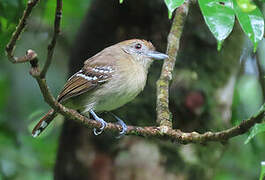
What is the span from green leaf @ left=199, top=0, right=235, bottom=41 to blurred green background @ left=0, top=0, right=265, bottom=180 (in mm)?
2138

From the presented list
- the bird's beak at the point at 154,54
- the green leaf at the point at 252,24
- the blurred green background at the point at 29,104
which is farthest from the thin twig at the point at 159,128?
the blurred green background at the point at 29,104

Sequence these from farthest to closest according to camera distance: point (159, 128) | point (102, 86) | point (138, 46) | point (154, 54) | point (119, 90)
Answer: point (138, 46) < point (154, 54) < point (102, 86) < point (119, 90) < point (159, 128)

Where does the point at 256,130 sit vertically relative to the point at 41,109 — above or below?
above

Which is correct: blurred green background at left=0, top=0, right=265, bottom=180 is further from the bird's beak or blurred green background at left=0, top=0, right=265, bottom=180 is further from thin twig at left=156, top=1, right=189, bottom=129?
thin twig at left=156, top=1, right=189, bottom=129

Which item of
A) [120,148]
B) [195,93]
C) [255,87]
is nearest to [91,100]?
[120,148]

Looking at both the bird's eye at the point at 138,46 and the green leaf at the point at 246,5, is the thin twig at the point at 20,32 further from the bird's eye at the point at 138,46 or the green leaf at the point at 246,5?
the bird's eye at the point at 138,46

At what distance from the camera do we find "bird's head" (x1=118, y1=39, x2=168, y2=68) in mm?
4492

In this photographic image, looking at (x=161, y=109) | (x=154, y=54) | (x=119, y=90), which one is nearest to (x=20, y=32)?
(x=161, y=109)

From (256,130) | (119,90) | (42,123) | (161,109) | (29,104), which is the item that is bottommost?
(29,104)

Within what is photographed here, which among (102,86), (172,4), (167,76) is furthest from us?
(102,86)

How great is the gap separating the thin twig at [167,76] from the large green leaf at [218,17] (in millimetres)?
839

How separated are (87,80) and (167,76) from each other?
0.80 metres

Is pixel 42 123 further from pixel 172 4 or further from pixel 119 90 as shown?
pixel 172 4

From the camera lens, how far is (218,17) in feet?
7.95
